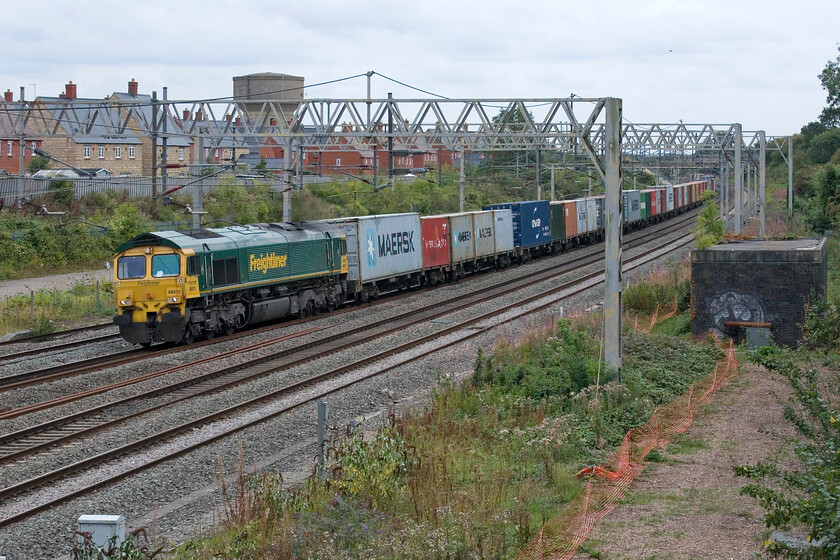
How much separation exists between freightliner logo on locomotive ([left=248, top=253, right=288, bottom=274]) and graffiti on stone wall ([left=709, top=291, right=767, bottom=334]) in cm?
1161

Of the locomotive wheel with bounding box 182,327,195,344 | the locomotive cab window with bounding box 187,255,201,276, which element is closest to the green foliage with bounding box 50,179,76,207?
the locomotive wheel with bounding box 182,327,195,344

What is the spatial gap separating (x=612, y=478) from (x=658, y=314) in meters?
16.0

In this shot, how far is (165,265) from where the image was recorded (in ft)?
74.7

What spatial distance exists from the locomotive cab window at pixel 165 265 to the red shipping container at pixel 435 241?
1309 cm

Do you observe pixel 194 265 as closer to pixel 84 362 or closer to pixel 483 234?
pixel 84 362

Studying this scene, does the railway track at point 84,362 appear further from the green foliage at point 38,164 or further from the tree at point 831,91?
the tree at point 831,91

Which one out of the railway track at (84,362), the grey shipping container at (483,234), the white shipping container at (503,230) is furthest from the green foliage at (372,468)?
the white shipping container at (503,230)

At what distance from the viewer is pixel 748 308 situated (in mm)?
22203

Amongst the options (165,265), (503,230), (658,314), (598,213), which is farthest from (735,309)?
(598,213)

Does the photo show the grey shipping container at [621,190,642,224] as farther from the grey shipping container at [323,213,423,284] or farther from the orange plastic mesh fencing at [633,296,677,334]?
the orange plastic mesh fencing at [633,296,677,334]

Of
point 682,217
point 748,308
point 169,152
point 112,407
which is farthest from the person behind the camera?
point 682,217

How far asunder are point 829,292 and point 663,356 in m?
11.2

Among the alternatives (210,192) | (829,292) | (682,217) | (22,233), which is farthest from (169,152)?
(829,292)

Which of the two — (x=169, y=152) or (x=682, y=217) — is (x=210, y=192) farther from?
(x=682, y=217)
